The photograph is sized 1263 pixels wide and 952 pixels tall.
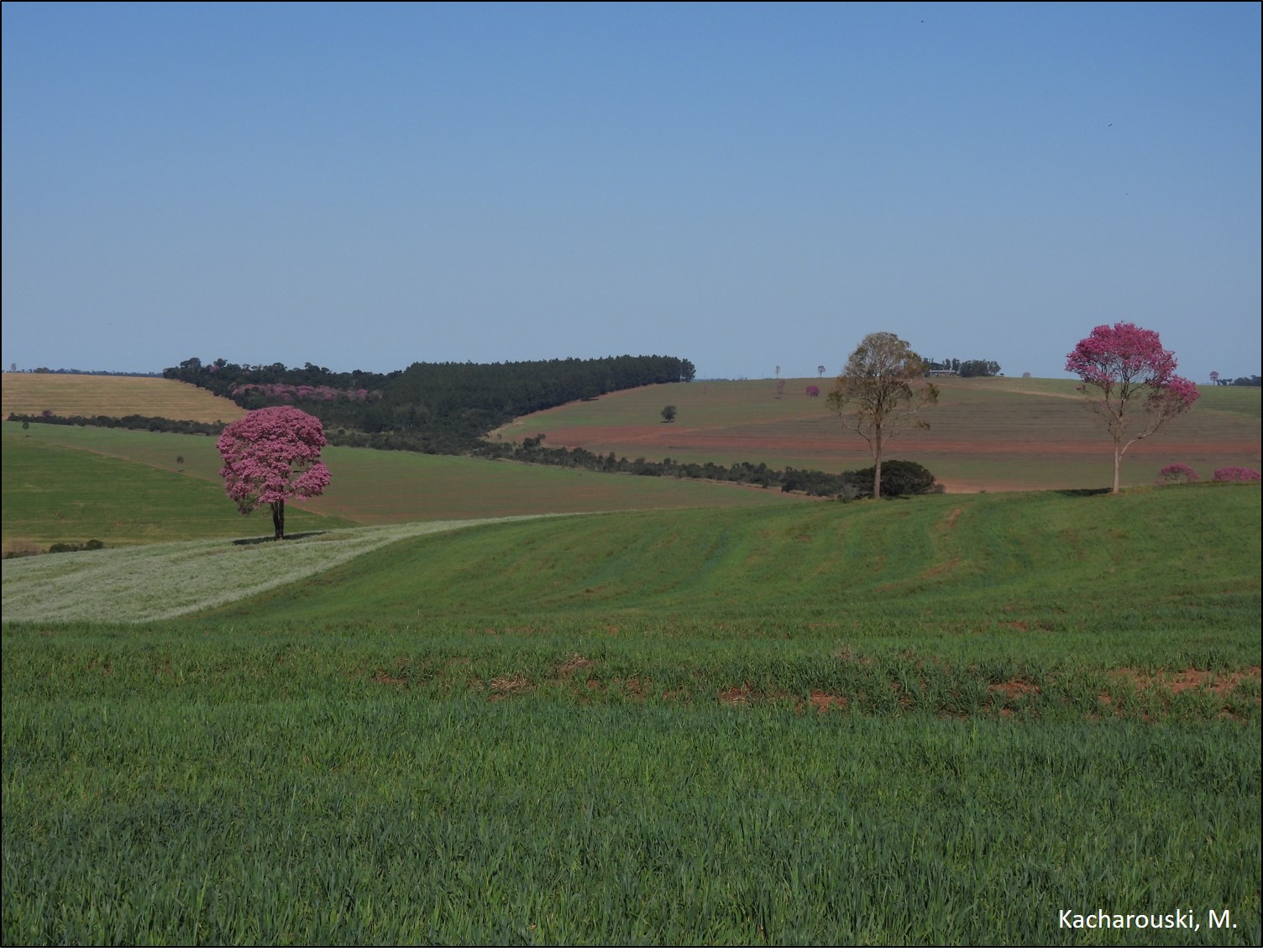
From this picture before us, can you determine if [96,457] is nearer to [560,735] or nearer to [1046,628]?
[560,735]

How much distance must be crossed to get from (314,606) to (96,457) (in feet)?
26.3

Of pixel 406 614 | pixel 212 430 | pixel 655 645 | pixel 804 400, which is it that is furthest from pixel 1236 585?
pixel 212 430

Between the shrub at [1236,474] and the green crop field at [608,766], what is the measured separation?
25.6ft

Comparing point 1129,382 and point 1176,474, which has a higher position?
point 1129,382

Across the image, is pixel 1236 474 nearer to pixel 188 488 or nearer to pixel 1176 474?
pixel 1176 474

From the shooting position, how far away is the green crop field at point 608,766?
594 cm

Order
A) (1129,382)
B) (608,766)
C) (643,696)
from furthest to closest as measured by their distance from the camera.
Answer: (1129,382) → (643,696) → (608,766)

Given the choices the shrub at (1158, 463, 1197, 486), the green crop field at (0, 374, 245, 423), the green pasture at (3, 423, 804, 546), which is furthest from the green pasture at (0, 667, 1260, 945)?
the shrub at (1158, 463, 1197, 486)

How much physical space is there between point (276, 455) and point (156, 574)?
665 cm

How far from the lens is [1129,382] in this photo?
16844 millimetres

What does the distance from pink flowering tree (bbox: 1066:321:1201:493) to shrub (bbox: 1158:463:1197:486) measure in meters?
9.41

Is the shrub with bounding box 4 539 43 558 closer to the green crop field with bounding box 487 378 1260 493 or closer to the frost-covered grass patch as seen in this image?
the frost-covered grass patch

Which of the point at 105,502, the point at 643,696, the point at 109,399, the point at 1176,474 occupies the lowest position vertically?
the point at 643,696

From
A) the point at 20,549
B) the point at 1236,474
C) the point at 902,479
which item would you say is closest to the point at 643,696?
the point at 902,479
